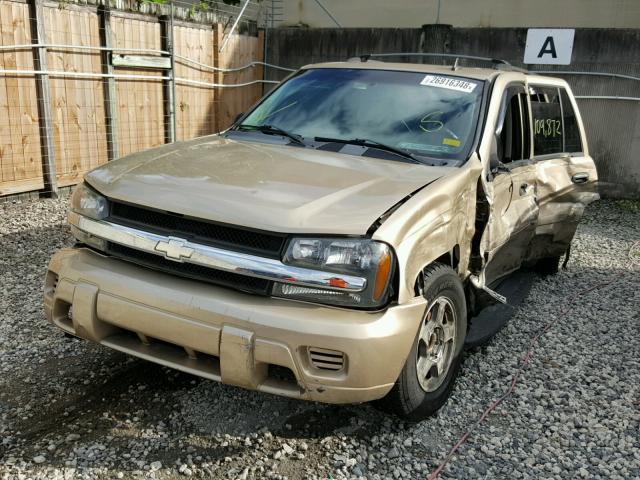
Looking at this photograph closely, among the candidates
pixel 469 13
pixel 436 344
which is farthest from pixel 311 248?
pixel 469 13

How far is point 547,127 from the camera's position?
505 cm

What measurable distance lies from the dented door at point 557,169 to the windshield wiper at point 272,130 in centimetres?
203

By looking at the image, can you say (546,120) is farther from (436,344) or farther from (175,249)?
(175,249)

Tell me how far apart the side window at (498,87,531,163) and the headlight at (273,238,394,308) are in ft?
6.02

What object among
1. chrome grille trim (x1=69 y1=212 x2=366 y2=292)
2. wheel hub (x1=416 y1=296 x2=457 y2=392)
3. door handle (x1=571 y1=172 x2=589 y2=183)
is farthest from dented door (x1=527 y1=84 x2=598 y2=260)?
chrome grille trim (x1=69 y1=212 x2=366 y2=292)

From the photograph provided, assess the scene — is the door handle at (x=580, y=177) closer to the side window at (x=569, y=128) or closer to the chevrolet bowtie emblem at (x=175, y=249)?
the side window at (x=569, y=128)

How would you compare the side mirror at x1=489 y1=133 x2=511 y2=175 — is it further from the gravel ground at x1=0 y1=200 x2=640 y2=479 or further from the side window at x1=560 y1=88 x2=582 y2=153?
the side window at x1=560 y1=88 x2=582 y2=153

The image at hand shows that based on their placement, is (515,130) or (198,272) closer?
(198,272)

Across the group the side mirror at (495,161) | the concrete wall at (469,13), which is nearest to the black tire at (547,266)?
the side mirror at (495,161)

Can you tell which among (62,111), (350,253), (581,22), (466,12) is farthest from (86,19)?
(581,22)

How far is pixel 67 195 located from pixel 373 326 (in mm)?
6861

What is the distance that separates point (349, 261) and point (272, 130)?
169 cm

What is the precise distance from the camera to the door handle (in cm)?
535

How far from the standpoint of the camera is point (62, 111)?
316 inches
